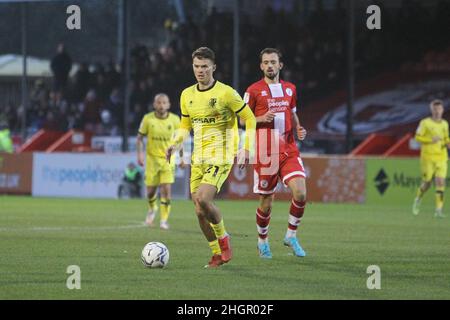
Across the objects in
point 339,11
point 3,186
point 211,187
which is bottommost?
point 3,186

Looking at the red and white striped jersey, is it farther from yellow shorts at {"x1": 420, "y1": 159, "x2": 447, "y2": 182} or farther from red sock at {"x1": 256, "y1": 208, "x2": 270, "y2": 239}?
yellow shorts at {"x1": 420, "y1": 159, "x2": 447, "y2": 182}

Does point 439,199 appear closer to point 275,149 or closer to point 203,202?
point 275,149

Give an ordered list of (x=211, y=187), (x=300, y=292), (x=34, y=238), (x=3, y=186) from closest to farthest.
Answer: (x=300, y=292) → (x=211, y=187) → (x=34, y=238) → (x=3, y=186)

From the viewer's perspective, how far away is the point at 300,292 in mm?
10273

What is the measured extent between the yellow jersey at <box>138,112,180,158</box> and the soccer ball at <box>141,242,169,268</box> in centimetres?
812

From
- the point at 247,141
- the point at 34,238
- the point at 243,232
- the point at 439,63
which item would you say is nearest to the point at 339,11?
the point at 439,63

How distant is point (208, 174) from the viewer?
12.6m

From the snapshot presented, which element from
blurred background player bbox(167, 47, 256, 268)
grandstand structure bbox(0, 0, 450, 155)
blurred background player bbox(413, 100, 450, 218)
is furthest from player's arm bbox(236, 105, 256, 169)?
grandstand structure bbox(0, 0, 450, 155)

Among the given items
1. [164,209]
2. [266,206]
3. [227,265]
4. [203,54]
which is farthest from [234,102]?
[164,209]

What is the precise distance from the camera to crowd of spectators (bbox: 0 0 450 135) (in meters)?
38.0

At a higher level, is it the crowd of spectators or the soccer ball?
the crowd of spectators

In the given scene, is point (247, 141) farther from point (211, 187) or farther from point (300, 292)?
point (300, 292)

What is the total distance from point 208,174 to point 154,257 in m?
1.12
